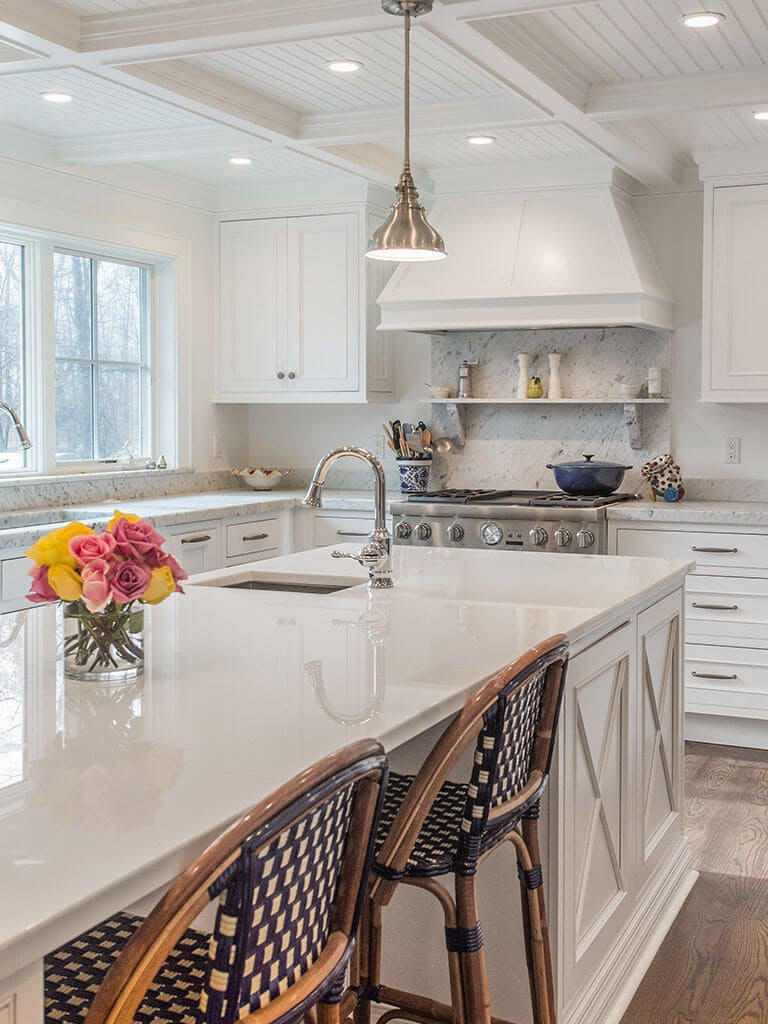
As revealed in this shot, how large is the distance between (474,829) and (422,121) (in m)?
3.04

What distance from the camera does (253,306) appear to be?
5887 millimetres

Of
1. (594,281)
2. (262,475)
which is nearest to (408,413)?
(262,475)

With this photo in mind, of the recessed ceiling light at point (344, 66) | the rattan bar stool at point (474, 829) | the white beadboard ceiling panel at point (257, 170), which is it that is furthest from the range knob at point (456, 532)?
the rattan bar stool at point (474, 829)

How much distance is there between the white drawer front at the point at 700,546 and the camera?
4789 millimetres

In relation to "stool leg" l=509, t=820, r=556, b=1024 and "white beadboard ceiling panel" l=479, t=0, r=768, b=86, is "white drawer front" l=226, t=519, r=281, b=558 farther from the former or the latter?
"stool leg" l=509, t=820, r=556, b=1024

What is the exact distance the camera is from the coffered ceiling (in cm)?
329

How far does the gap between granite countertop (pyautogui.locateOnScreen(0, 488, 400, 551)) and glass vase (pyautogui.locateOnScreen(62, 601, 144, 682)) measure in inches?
80.2

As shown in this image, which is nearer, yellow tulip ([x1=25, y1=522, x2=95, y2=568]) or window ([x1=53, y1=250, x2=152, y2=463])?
yellow tulip ([x1=25, y1=522, x2=95, y2=568])

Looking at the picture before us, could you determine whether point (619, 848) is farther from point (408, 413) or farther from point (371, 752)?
point (408, 413)

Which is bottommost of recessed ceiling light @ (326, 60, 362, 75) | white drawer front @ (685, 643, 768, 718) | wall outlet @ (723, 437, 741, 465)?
white drawer front @ (685, 643, 768, 718)

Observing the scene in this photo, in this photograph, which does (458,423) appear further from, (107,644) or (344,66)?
(107,644)

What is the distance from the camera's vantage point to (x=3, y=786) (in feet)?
4.60

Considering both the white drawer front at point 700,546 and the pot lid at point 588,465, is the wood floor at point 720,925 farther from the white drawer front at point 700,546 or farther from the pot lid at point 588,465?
the pot lid at point 588,465

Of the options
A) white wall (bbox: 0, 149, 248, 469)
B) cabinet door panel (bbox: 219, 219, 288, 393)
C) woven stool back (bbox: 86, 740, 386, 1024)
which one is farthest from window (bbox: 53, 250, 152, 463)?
woven stool back (bbox: 86, 740, 386, 1024)
